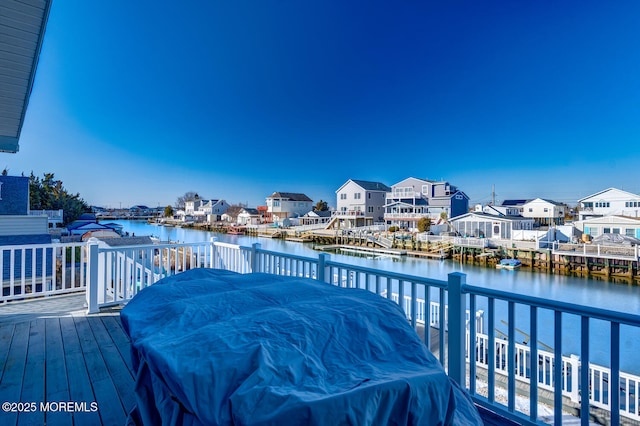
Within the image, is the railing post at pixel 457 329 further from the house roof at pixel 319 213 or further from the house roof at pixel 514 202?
the house roof at pixel 319 213

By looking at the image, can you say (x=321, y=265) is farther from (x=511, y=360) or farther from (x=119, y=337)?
(x=119, y=337)

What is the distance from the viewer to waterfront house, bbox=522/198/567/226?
1158 inches

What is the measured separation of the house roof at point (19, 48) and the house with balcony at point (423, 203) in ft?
97.3

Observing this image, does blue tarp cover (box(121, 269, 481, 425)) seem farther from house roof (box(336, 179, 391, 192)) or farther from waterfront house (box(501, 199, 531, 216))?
waterfront house (box(501, 199, 531, 216))

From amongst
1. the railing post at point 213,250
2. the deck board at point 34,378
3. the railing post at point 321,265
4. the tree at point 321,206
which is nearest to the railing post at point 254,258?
the railing post at point 213,250

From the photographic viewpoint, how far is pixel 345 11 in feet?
36.3

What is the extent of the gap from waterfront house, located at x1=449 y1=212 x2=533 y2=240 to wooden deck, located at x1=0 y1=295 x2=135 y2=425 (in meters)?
25.1

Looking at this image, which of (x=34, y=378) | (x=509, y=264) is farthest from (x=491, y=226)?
(x=34, y=378)

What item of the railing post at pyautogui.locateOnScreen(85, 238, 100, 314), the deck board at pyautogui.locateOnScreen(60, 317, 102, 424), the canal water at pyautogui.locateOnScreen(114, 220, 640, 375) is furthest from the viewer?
the canal water at pyautogui.locateOnScreen(114, 220, 640, 375)

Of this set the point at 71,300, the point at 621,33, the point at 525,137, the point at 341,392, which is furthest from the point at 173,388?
the point at 525,137

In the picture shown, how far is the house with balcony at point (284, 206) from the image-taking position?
43.2 metres

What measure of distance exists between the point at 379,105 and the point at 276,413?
2117 centimetres

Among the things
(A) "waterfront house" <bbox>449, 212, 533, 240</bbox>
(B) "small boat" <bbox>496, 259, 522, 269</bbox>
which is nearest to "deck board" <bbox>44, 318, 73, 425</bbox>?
(B) "small boat" <bbox>496, 259, 522, 269</bbox>

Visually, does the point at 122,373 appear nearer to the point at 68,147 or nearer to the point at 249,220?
the point at 68,147
